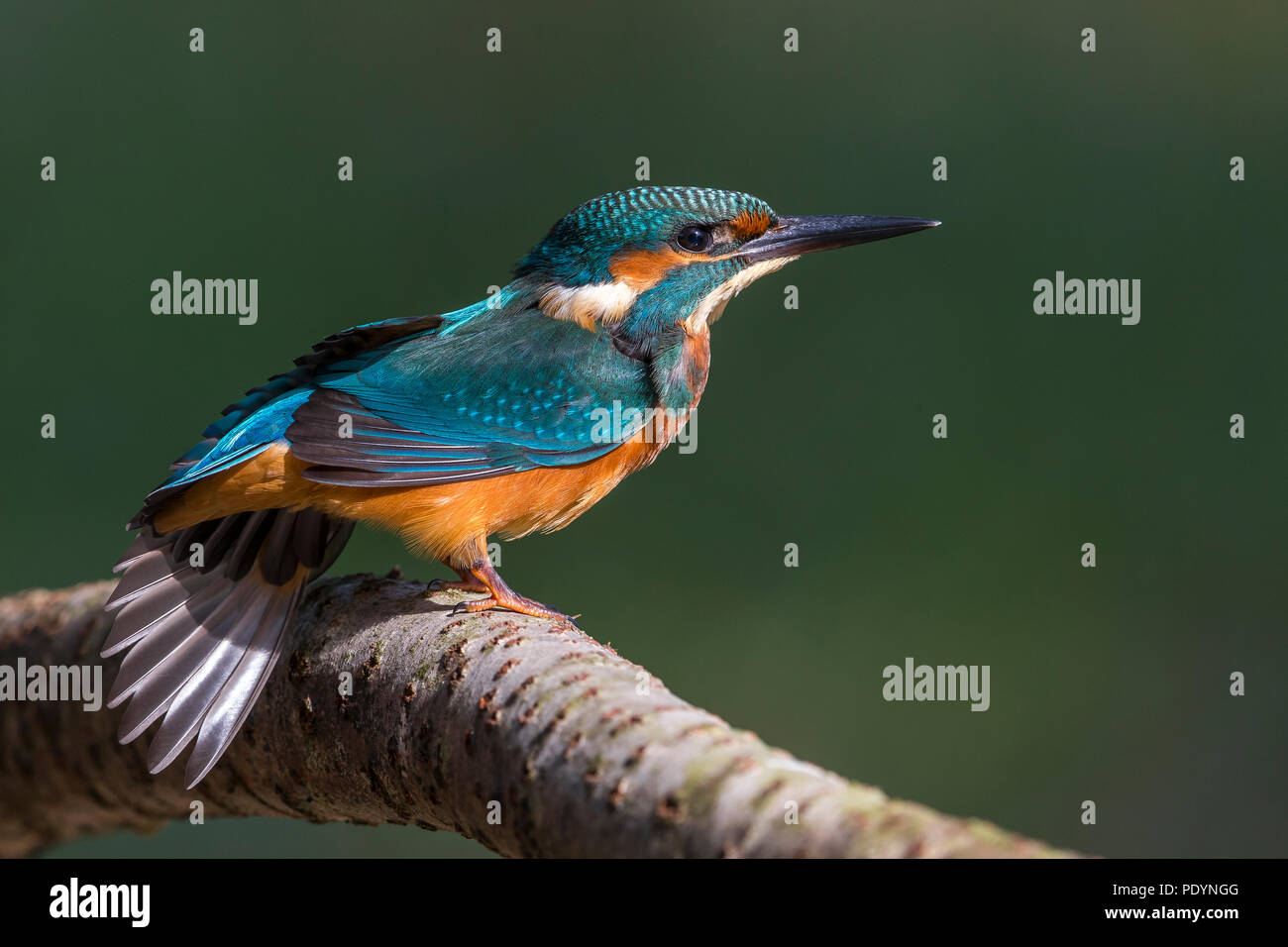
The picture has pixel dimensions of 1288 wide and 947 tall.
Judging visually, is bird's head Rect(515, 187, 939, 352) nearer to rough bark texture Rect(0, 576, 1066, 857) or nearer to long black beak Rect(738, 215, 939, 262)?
long black beak Rect(738, 215, 939, 262)

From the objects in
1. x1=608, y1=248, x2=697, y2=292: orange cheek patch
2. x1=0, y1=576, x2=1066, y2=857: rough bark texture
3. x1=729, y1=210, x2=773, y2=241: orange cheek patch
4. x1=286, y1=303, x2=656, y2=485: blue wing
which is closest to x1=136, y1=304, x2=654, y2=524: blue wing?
x1=286, y1=303, x2=656, y2=485: blue wing

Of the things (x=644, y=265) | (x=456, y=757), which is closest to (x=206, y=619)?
(x=456, y=757)

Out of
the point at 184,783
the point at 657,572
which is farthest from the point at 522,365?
the point at 657,572

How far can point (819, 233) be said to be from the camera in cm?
282

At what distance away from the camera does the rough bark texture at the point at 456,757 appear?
1.20 m

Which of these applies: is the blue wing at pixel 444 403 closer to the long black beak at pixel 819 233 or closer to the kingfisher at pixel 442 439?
the kingfisher at pixel 442 439

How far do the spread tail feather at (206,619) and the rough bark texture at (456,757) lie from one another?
0.06 metres

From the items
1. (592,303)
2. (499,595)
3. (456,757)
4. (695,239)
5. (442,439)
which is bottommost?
(456,757)

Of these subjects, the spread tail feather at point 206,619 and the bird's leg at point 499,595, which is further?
the bird's leg at point 499,595

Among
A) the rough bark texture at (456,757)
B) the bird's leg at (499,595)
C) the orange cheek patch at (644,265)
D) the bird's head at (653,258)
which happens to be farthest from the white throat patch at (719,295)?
the rough bark texture at (456,757)

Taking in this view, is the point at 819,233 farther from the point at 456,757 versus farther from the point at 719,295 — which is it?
the point at 456,757

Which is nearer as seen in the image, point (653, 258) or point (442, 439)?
point (442, 439)

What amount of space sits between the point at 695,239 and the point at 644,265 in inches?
5.0

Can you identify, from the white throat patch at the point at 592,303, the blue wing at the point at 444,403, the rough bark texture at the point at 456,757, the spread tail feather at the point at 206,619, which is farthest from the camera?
the white throat patch at the point at 592,303
